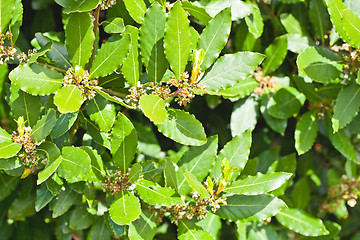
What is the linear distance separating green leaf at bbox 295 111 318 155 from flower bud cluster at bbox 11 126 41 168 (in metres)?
1.45

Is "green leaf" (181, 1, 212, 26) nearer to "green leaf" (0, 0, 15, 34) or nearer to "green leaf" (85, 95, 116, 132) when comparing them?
"green leaf" (85, 95, 116, 132)

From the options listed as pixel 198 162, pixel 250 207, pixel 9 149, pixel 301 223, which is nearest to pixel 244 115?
pixel 198 162

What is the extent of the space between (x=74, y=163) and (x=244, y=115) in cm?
111

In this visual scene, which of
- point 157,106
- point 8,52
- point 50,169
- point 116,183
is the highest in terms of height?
point 8,52

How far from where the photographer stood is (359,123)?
2459mm

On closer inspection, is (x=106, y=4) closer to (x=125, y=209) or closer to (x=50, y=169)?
(x=50, y=169)

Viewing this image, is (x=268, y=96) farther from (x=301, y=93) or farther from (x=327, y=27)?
(x=327, y=27)

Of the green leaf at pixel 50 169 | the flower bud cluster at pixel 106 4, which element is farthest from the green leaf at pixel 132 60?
the green leaf at pixel 50 169

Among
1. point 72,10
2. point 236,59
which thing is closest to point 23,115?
point 72,10

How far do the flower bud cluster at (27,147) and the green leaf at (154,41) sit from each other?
618mm

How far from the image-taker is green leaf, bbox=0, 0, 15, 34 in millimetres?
1729

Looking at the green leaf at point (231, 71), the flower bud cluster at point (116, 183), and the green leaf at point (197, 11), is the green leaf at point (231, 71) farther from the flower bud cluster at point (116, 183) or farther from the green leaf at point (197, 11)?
the flower bud cluster at point (116, 183)

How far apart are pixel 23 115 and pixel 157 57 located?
2.23 ft

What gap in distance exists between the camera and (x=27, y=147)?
173 cm
